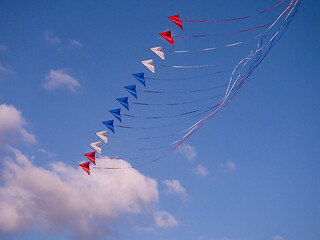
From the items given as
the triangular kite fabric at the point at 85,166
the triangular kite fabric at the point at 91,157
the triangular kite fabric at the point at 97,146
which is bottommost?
the triangular kite fabric at the point at 85,166

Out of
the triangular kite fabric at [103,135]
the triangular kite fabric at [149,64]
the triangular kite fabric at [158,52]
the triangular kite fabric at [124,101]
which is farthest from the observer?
the triangular kite fabric at [103,135]

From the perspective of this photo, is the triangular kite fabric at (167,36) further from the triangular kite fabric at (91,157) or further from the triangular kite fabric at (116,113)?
the triangular kite fabric at (91,157)

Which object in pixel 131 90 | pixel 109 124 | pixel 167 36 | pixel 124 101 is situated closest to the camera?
pixel 167 36

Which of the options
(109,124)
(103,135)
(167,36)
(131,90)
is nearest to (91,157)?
(103,135)

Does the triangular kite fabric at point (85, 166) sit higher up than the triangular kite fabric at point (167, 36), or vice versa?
the triangular kite fabric at point (167, 36)

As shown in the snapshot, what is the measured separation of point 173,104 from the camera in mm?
13016

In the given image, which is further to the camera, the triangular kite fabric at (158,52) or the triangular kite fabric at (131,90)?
the triangular kite fabric at (131,90)

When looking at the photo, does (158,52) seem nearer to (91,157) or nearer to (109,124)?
(109,124)

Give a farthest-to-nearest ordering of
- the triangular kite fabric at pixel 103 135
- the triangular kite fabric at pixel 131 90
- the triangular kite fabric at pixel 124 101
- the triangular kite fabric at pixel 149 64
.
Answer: the triangular kite fabric at pixel 103 135 < the triangular kite fabric at pixel 124 101 < the triangular kite fabric at pixel 131 90 < the triangular kite fabric at pixel 149 64

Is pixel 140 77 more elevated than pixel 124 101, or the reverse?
pixel 140 77

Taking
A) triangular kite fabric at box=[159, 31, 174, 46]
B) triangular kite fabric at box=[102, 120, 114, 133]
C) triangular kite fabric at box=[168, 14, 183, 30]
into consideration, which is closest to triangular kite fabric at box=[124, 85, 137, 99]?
triangular kite fabric at box=[102, 120, 114, 133]

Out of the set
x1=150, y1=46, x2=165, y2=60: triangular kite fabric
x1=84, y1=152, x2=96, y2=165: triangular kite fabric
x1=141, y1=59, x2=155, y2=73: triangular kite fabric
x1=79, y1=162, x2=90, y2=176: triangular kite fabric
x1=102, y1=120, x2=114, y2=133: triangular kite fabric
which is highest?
x1=150, y1=46, x2=165, y2=60: triangular kite fabric

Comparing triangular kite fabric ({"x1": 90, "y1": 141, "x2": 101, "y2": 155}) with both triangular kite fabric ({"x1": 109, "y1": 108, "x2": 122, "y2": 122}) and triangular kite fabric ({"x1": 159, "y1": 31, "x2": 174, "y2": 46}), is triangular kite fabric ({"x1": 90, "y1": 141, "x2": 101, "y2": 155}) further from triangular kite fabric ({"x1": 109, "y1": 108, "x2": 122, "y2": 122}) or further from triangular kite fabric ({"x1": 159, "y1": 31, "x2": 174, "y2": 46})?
triangular kite fabric ({"x1": 159, "y1": 31, "x2": 174, "y2": 46})

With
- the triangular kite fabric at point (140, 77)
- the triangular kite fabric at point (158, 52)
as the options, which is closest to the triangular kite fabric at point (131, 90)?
the triangular kite fabric at point (140, 77)
